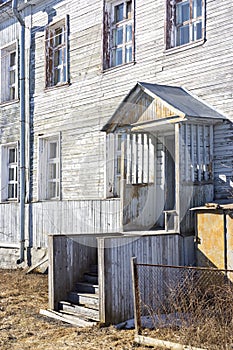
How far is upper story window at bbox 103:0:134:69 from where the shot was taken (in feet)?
42.1

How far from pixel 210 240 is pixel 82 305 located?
2491 millimetres

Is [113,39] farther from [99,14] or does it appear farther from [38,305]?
[38,305]

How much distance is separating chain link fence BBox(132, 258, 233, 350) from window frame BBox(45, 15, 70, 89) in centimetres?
741

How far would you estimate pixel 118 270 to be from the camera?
28.4 feet

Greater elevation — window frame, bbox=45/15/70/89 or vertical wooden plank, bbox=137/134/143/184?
window frame, bbox=45/15/70/89

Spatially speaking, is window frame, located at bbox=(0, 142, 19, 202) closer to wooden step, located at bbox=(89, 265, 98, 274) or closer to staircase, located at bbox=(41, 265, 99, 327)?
wooden step, located at bbox=(89, 265, 98, 274)

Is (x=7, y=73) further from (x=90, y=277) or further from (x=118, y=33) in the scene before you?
(x=90, y=277)

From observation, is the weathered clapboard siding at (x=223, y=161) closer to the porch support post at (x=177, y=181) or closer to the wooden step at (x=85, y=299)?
the porch support post at (x=177, y=181)

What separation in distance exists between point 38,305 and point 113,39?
671 cm

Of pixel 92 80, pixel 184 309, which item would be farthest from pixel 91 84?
pixel 184 309

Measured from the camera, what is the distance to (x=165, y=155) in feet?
37.9

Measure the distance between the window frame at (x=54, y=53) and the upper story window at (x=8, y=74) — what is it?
2.25 m

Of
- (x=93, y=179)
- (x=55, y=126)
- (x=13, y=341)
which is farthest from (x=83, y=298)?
(x=55, y=126)

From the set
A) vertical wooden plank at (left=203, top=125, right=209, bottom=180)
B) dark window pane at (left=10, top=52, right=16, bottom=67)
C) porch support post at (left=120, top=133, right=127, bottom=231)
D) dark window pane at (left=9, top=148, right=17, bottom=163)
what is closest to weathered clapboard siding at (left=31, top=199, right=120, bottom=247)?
porch support post at (left=120, top=133, right=127, bottom=231)
